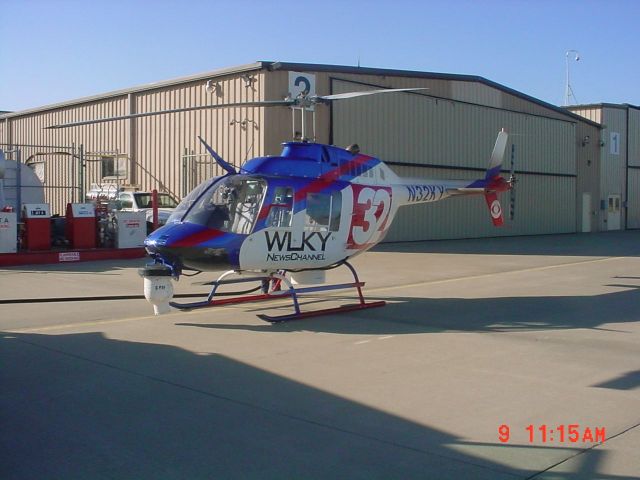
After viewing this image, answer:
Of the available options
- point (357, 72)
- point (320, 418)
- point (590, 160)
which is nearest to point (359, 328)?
point (320, 418)

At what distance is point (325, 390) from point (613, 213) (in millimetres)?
39626

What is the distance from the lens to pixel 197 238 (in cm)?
998

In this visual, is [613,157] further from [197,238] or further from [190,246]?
[190,246]

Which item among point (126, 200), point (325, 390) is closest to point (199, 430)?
point (325, 390)

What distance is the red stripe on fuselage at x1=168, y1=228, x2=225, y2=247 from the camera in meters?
9.87

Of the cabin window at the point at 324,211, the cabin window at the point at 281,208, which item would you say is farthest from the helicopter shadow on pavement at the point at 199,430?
the cabin window at the point at 324,211

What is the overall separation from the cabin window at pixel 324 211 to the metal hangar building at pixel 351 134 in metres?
10.9

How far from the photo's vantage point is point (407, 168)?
28266 millimetres

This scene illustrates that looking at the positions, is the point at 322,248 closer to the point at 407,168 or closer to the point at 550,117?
the point at 407,168

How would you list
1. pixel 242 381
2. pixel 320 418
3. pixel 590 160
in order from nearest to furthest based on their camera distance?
1. pixel 320 418
2. pixel 242 381
3. pixel 590 160

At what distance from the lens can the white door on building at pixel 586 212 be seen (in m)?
39.5

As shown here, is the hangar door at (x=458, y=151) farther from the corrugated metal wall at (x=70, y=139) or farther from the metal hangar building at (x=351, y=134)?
the corrugated metal wall at (x=70, y=139)

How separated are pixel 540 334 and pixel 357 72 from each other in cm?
1802
